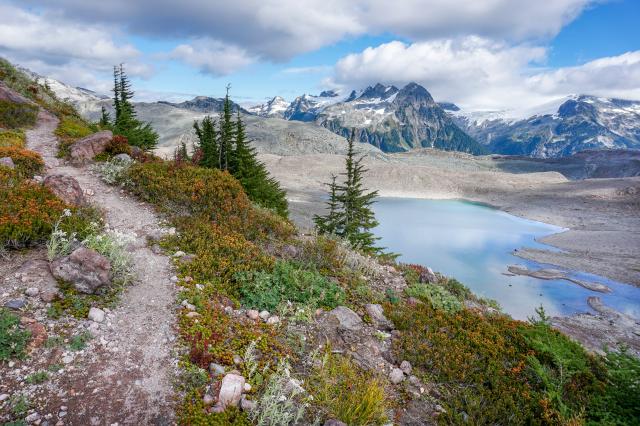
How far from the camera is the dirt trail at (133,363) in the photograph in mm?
5300

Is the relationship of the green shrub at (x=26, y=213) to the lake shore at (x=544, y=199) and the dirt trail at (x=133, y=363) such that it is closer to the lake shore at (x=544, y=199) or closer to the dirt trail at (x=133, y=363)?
the dirt trail at (x=133, y=363)

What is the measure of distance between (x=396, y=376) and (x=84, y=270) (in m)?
7.11

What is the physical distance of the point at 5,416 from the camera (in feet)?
15.9

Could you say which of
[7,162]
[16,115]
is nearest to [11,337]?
[7,162]

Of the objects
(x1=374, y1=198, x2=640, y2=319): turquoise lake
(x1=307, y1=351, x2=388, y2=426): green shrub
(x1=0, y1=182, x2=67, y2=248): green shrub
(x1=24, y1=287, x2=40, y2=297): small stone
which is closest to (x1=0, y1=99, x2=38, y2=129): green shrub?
(x1=0, y1=182, x2=67, y2=248): green shrub

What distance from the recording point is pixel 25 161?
13805 mm

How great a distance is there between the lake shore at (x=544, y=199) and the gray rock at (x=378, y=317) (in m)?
24.1

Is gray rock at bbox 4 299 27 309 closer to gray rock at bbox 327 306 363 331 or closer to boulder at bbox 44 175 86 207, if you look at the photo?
boulder at bbox 44 175 86 207

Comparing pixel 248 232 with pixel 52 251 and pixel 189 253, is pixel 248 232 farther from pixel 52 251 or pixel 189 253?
pixel 52 251

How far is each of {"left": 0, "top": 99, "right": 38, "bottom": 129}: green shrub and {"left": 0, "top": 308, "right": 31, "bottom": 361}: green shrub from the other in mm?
24061

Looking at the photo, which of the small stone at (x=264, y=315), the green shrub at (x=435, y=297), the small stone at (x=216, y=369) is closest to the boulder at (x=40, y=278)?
the small stone at (x=216, y=369)

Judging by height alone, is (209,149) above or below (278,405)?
above

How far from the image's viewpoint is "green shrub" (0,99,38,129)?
23.7 meters

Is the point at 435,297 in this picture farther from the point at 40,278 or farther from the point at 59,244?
the point at 59,244
